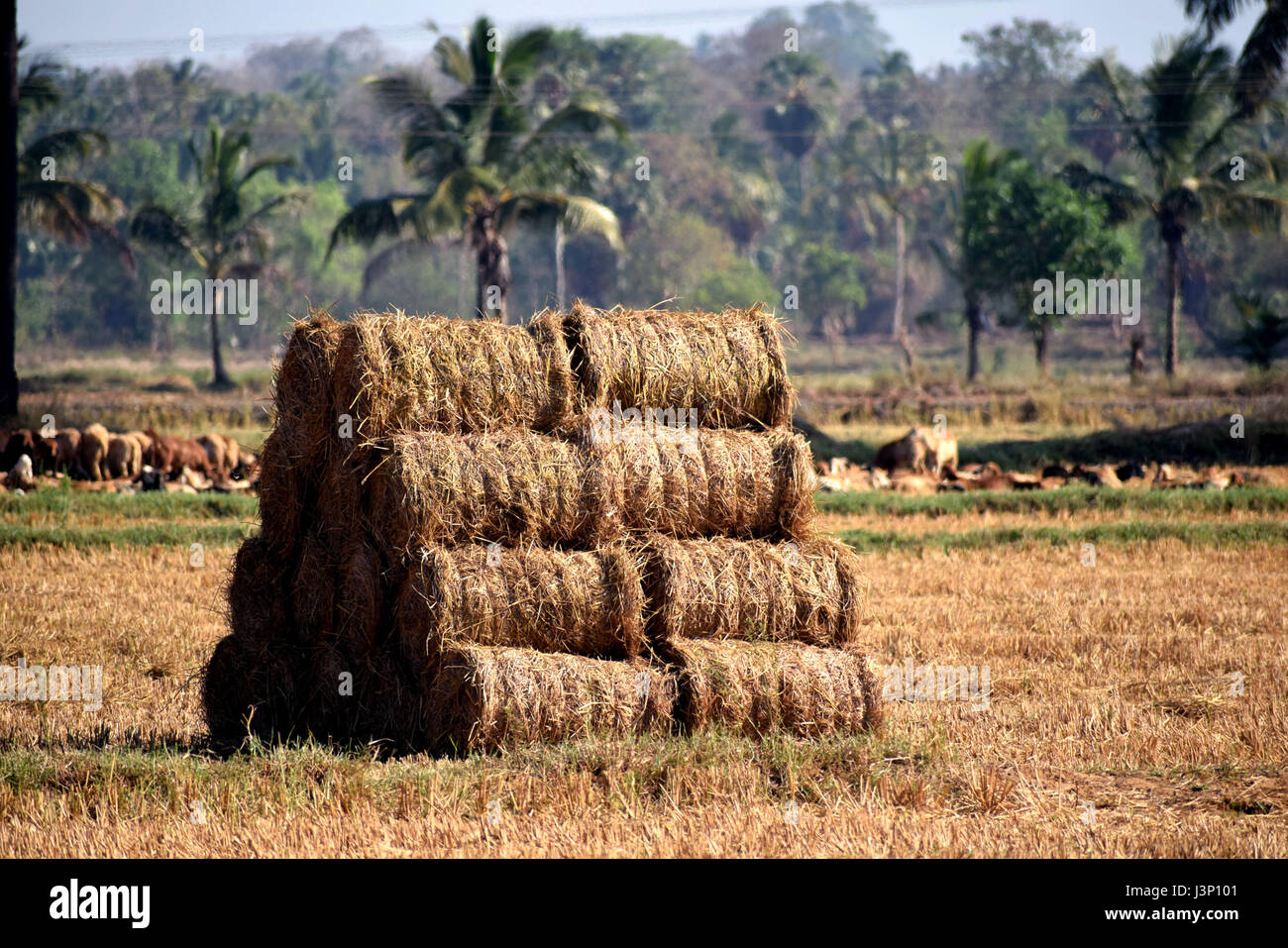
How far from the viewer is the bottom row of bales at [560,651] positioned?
7.62m

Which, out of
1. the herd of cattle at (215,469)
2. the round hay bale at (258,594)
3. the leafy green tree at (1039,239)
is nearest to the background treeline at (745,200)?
the leafy green tree at (1039,239)

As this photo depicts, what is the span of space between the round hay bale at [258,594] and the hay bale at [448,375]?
1.24 m

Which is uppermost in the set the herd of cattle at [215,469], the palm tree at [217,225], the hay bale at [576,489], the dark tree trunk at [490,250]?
the palm tree at [217,225]

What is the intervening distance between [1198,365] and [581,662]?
52728 millimetres

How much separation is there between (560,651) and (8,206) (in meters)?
21.1

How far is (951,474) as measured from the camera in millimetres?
22266

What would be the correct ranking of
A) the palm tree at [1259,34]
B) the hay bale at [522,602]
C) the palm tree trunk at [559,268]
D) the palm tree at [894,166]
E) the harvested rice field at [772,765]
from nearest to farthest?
the harvested rice field at [772,765] → the hay bale at [522,602] → the palm tree at [1259,34] → the palm tree trunk at [559,268] → the palm tree at [894,166]

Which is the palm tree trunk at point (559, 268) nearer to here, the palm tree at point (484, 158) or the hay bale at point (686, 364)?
the palm tree at point (484, 158)

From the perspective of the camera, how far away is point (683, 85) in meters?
92.1

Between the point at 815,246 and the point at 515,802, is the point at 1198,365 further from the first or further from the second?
the point at 515,802

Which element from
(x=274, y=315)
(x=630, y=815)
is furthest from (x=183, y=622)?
(x=274, y=315)

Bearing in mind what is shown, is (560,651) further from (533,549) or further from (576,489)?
(576,489)

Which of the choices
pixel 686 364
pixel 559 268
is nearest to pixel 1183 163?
pixel 559 268

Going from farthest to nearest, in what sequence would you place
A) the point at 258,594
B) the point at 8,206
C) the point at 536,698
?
the point at 8,206 → the point at 258,594 → the point at 536,698
